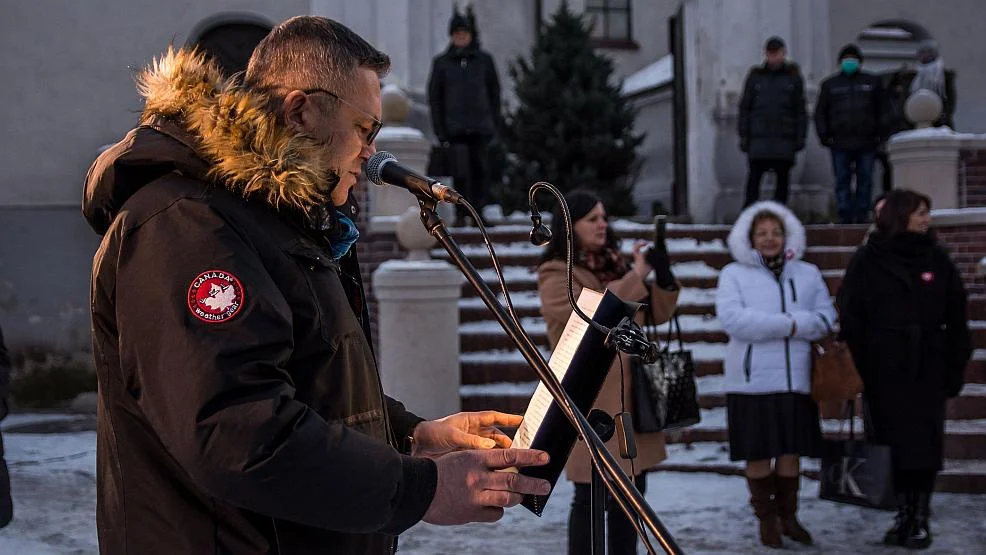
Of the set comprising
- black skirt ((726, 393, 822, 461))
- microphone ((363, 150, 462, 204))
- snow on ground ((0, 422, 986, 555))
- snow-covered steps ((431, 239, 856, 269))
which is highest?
microphone ((363, 150, 462, 204))

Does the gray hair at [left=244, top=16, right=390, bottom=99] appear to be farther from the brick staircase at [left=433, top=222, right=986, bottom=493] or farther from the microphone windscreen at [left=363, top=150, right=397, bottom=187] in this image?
the brick staircase at [left=433, top=222, right=986, bottom=493]

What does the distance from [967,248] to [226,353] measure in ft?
30.1

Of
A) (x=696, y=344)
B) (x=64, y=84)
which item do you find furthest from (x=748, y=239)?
(x=64, y=84)

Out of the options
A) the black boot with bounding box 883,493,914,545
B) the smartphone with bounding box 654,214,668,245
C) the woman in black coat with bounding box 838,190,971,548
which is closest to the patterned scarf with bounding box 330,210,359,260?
the smartphone with bounding box 654,214,668,245

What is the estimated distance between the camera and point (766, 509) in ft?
20.1

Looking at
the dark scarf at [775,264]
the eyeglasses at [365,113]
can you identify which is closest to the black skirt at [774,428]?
the dark scarf at [775,264]

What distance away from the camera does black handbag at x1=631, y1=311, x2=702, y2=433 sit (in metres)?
5.06

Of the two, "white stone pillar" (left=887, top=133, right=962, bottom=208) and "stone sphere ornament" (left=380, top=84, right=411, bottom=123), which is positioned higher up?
"stone sphere ornament" (left=380, top=84, right=411, bottom=123)

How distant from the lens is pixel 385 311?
8.27 m

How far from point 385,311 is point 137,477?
642 centimetres

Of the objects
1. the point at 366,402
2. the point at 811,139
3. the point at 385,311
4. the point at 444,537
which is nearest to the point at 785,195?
the point at 811,139

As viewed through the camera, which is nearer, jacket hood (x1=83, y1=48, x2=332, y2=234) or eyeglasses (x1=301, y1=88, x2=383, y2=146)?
jacket hood (x1=83, y1=48, x2=332, y2=234)

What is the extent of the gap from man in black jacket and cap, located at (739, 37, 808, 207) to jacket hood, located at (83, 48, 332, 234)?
9.66 meters

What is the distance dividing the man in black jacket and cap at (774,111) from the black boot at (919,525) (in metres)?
5.49
